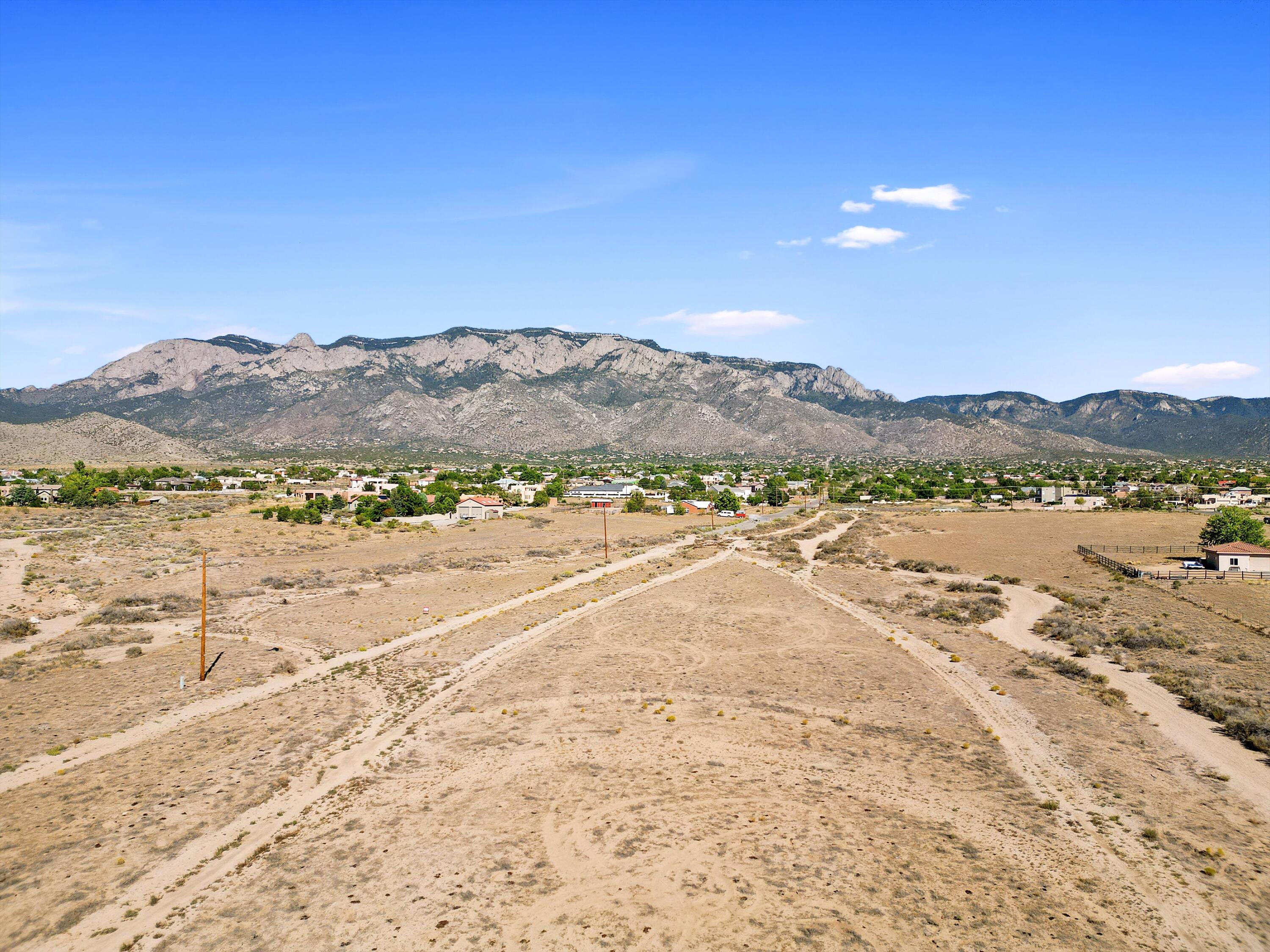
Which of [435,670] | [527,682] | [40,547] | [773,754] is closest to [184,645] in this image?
[435,670]

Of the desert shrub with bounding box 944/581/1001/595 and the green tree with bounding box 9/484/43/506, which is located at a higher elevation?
the green tree with bounding box 9/484/43/506

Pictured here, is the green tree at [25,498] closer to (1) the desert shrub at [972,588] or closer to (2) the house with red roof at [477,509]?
(2) the house with red roof at [477,509]

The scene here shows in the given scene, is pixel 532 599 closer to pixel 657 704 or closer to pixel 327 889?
pixel 657 704

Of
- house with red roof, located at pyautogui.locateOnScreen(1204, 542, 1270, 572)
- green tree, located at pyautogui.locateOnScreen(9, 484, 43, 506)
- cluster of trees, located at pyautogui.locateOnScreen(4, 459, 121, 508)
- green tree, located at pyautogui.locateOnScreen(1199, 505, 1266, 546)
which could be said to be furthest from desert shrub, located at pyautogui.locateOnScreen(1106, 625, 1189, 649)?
green tree, located at pyautogui.locateOnScreen(9, 484, 43, 506)

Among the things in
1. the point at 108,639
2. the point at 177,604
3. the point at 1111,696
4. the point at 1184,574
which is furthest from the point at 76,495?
the point at 1184,574

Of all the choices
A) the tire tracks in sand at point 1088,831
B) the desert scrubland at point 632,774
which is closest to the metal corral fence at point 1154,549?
the desert scrubland at point 632,774

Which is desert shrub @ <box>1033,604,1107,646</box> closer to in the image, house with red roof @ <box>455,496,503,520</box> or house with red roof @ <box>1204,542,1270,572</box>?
house with red roof @ <box>1204,542,1270,572</box>
